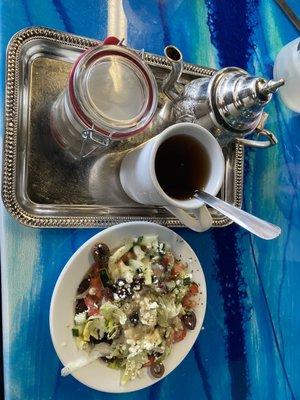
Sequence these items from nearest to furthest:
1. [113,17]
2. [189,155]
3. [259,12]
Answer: [189,155], [113,17], [259,12]

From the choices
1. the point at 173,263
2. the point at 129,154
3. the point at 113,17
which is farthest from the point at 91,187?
the point at 113,17

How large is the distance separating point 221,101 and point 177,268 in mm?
296

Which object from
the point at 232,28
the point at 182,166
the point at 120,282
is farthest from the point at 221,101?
the point at 120,282

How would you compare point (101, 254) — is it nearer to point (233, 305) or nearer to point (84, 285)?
point (84, 285)

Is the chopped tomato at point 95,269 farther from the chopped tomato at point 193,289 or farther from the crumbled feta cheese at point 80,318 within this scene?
the chopped tomato at point 193,289

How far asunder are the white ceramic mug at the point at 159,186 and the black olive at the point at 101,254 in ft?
0.34

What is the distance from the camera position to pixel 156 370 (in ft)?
2.95

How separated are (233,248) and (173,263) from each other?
184mm

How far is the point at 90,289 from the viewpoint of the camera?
865mm

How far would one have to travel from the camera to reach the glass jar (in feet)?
2.62

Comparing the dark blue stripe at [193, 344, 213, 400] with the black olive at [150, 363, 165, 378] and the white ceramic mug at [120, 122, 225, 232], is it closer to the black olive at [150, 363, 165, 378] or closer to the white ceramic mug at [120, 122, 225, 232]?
the black olive at [150, 363, 165, 378]

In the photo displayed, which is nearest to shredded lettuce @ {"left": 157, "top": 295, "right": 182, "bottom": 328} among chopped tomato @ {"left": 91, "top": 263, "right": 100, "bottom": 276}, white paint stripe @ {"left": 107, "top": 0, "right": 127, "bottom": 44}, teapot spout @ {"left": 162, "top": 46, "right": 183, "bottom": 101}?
chopped tomato @ {"left": 91, "top": 263, "right": 100, "bottom": 276}

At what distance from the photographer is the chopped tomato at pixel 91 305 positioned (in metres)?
0.86

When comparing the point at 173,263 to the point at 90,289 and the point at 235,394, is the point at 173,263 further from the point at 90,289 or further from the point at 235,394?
the point at 235,394
